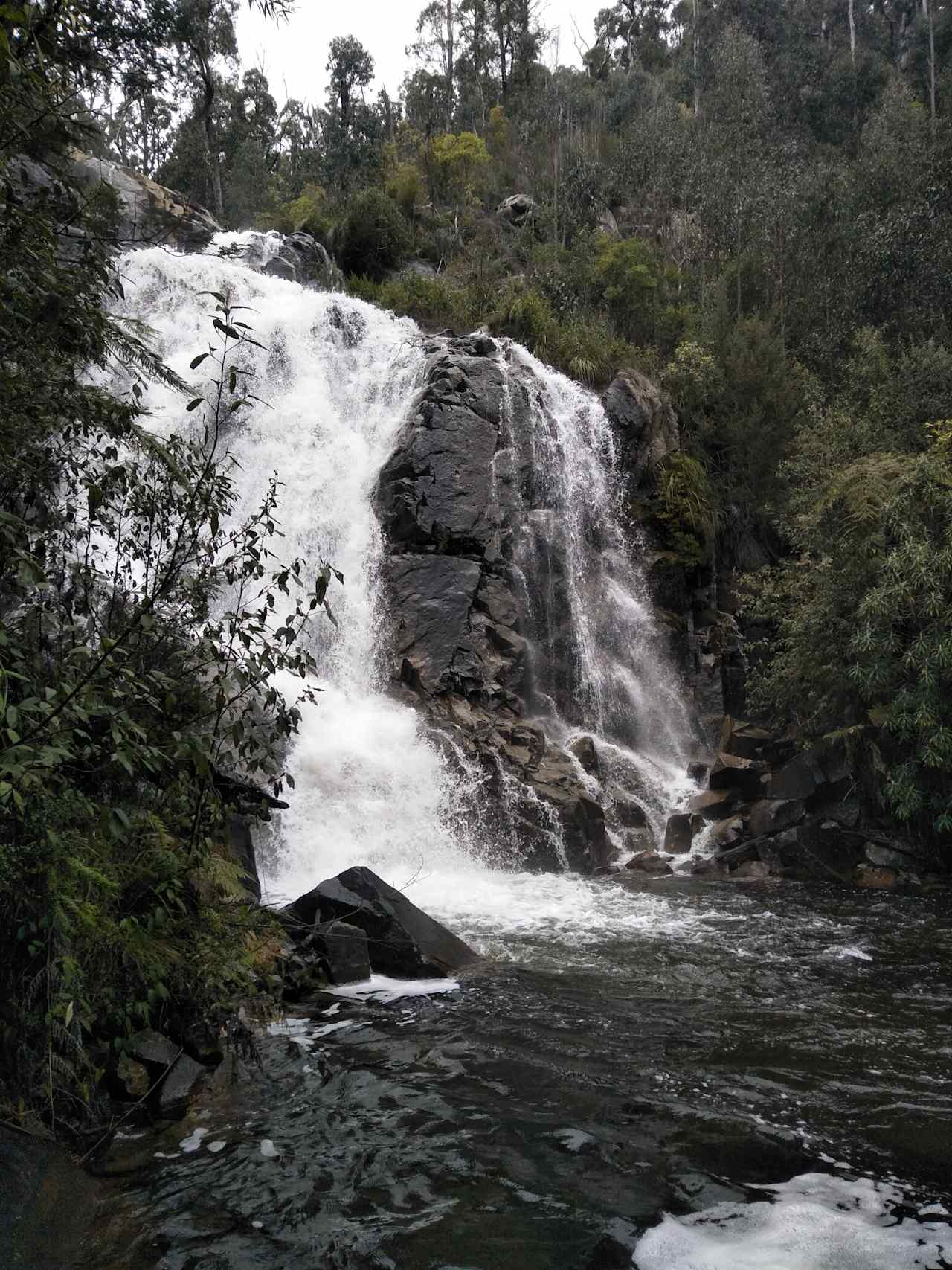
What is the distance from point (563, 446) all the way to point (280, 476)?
19.1 ft

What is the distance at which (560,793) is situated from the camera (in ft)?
45.3

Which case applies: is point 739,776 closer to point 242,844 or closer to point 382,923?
point 382,923

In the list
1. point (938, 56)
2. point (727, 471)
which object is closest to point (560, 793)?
point (727, 471)

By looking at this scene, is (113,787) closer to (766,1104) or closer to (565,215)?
(766,1104)

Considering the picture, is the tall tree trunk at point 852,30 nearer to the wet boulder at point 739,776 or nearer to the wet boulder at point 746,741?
the wet boulder at point 746,741

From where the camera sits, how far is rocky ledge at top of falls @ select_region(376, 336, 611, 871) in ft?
44.2

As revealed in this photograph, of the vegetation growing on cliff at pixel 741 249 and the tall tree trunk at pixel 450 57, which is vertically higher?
the tall tree trunk at pixel 450 57

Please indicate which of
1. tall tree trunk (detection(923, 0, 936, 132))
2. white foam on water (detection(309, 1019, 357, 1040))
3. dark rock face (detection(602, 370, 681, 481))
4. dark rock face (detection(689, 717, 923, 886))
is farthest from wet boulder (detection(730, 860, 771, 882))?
tall tree trunk (detection(923, 0, 936, 132))

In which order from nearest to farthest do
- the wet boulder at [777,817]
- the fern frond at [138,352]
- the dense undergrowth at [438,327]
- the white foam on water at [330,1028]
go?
the dense undergrowth at [438,327] → the fern frond at [138,352] → the white foam on water at [330,1028] → the wet boulder at [777,817]

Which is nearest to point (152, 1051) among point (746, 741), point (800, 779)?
point (800, 779)

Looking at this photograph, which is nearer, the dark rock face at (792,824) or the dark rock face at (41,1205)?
the dark rock face at (41,1205)

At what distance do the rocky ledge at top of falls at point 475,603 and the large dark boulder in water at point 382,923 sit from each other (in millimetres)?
5367

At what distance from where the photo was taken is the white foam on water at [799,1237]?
3.87 m

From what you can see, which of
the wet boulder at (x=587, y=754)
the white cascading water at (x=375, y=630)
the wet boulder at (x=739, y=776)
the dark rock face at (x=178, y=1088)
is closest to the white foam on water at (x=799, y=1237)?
the dark rock face at (x=178, y=1088)
